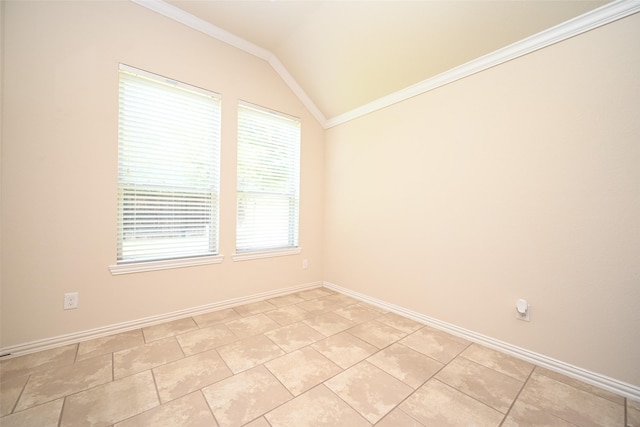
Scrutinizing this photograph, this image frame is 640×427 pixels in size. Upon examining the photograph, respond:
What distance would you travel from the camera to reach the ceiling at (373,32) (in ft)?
6.02

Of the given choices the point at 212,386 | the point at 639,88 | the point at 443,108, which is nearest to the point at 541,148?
the point at 639,88

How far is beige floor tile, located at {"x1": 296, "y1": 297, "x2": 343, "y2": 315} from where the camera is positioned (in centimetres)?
276

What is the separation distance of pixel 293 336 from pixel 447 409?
1230 millimetres

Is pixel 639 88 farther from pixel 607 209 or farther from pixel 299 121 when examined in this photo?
pixel 299 121

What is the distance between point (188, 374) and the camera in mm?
1631

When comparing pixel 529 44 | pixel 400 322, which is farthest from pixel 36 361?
pixel 529 44

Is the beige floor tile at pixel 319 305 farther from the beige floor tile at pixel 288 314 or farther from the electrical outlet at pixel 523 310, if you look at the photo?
the electrical outlet at pixel 523 310

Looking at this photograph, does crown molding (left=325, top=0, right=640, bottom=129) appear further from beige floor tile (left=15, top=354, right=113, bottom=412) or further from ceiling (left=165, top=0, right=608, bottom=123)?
beige floor tile (left=15, top=354, right=113, bottom=412)

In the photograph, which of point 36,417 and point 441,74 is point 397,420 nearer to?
point 36,417

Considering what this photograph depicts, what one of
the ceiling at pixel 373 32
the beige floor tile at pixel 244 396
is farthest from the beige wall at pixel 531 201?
the beige floor tile at pixel 244 396

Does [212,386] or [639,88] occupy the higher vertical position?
[639,88]

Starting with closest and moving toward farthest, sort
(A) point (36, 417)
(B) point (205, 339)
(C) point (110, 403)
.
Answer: (A) point (36, 417) → (C) point (110, 403) → (B) point (205, 339)

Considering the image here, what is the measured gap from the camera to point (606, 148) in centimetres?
159

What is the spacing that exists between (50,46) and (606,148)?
395 cm
